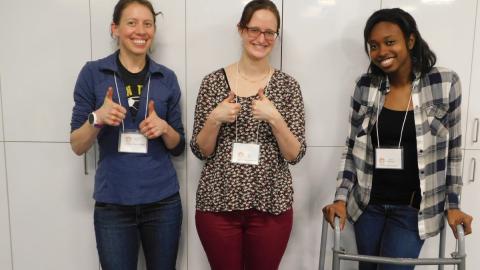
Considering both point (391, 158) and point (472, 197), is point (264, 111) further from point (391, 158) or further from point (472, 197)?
point (472, 197)

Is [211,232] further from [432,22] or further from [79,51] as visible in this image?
[432,22]

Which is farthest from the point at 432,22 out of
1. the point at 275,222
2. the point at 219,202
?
the point at 219,202

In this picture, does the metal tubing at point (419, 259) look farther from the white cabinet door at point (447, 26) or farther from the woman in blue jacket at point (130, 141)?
the white cabinet door at point (447, 26)

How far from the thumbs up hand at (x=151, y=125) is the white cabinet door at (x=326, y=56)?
797mm

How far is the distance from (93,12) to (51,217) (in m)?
1.23

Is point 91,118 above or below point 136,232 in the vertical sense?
above

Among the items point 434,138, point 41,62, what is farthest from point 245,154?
point 41,62

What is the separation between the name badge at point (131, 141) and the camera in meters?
1.61

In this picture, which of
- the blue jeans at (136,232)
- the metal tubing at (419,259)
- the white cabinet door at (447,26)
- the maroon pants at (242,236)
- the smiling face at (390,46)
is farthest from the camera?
the white cabinet door at (447,26)

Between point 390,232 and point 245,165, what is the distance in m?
0.72

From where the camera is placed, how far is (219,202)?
4.98 ft

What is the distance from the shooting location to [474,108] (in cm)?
196

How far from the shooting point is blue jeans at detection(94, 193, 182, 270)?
165 cm

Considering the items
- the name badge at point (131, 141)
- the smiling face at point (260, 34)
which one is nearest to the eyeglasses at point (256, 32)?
the smiling face at point (260, 34)
